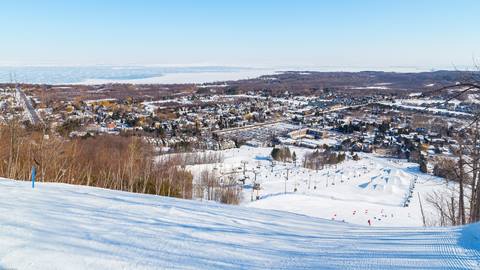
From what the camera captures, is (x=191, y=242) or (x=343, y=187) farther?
(x=343, y=187)

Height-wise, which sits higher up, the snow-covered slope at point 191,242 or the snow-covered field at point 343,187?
the snow-covered slope at point 191,242

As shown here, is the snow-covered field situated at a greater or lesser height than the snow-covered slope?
lesser

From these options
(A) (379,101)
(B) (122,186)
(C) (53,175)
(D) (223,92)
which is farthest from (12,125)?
(D) (223,92)

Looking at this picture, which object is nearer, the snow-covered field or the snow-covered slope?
the snow-covered slope

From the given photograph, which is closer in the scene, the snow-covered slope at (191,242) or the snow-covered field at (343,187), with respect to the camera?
the snow-covered slope at (191,242)

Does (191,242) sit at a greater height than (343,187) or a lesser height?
greater
